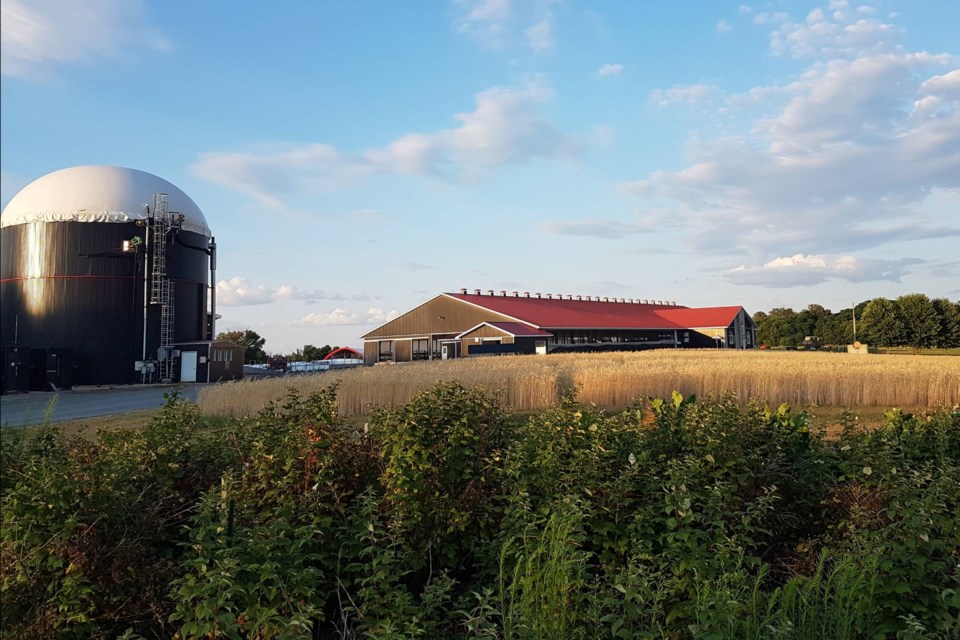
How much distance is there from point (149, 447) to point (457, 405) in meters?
2.89

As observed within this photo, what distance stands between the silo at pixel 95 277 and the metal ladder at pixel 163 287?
6cm

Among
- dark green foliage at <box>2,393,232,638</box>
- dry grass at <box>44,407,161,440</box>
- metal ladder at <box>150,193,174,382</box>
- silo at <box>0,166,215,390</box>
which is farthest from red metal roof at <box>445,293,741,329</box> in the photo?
dark green foliage at <box>2,393,232,638</box>

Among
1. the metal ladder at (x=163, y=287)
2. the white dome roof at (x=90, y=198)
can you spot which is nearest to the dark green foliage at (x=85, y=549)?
the metal ladder at (x=163, y=287)

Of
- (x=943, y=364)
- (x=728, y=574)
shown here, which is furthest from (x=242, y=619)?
(x=943, y=364)

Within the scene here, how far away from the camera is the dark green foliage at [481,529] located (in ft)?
13.4

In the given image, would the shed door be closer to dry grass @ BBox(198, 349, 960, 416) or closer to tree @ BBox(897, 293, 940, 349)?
dry grass @ BBox(198, 349, 960, 416)

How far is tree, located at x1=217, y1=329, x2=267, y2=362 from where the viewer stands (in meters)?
66.4

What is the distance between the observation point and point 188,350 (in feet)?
125

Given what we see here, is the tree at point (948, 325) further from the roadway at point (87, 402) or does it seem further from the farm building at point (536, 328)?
the roadway at point (87, 402)

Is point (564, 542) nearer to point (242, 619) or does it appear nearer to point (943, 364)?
point (242, 619)

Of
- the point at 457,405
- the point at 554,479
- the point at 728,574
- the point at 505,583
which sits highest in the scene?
the point at 457,405

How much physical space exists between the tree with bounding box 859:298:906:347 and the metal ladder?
43.5 meters

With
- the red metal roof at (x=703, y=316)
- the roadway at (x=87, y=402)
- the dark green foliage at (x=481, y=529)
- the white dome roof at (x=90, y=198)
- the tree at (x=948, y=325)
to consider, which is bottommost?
the roadway at (x=87, y=402)

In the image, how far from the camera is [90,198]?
37938 millimetres
